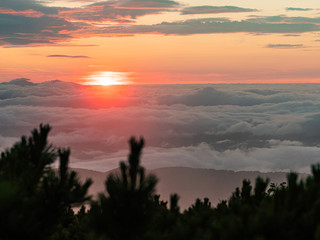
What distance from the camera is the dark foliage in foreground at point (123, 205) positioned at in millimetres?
12625

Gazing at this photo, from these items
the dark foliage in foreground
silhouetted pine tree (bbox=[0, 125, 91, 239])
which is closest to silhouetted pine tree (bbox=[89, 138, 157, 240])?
the dark foliage in foreground

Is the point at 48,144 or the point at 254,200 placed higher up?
the point at 48,144

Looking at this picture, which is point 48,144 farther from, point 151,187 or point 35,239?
point 151,187

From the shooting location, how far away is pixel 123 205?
14516mm

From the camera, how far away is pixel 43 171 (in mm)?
17500

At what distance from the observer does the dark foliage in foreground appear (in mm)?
12625

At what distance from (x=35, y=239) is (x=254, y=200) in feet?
30.5

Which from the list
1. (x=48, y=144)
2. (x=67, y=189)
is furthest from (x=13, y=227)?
(x=48, y=144)

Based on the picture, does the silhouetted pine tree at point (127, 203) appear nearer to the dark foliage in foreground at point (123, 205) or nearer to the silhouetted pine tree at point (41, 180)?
the dark foliage in foreground at point (123, 205)

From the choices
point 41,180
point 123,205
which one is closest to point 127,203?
point 123,205

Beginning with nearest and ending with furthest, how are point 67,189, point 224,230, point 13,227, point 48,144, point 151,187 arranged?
point 224,230 < point 13,227 < point 151,187 < point 67,189 < point 48,144

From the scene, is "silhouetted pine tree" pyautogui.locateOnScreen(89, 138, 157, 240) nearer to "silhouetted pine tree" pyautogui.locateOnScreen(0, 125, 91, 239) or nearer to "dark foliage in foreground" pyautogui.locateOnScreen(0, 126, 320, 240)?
"dark foliage in foreground" pyautogui.locateOnScreen(0, 126, 320, 240)

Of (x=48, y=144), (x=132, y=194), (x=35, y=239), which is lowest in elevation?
(x=35, y=239)

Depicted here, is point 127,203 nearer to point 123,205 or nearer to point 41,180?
point 123,205
